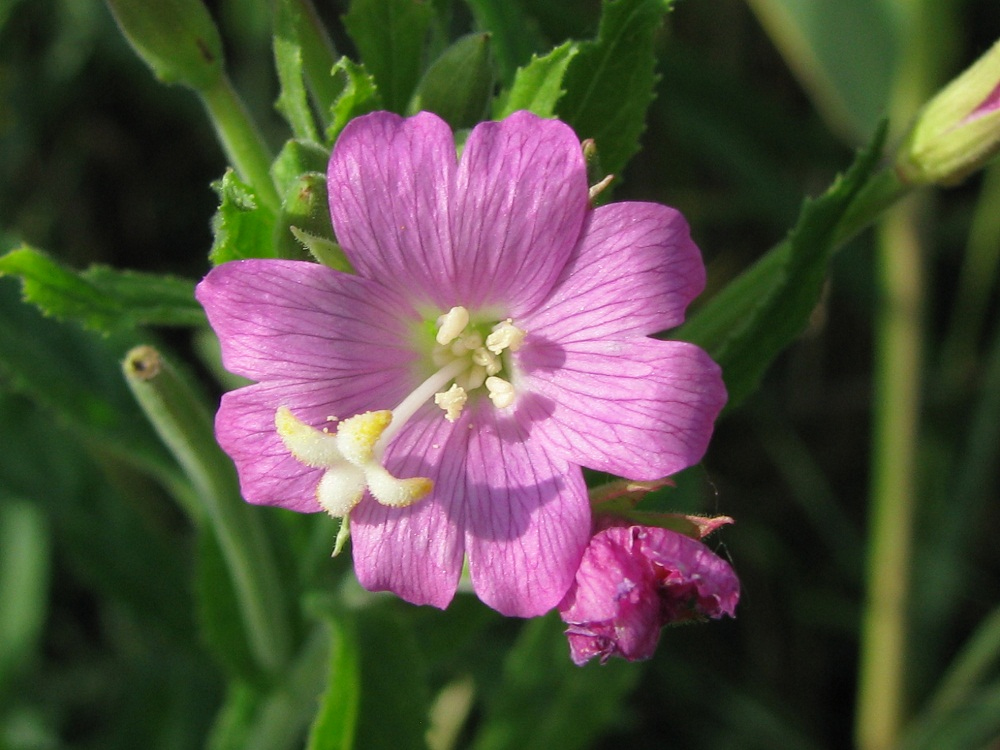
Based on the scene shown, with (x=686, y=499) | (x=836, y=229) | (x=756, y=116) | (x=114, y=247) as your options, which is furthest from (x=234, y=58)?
(x=836, y=229)

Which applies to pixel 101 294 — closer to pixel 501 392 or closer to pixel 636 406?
pixel 501 392

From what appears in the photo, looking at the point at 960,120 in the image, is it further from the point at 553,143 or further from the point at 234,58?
the point at 234,58

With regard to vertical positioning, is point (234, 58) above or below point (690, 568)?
above

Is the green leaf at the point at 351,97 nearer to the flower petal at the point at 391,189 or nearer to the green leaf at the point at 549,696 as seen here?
the flower petal at the point at 391,189

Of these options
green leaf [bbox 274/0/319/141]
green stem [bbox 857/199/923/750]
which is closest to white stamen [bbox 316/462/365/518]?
green leaf [bbox 274/0/319/141]

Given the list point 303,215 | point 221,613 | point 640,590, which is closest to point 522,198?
point 303,215

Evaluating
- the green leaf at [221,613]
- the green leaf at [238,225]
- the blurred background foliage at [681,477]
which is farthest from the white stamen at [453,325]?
the green leaf at [221,613]
